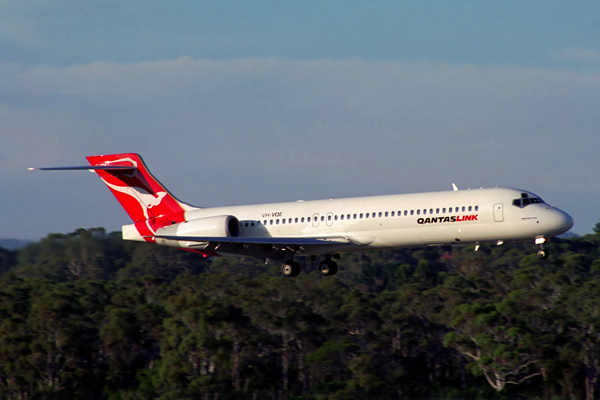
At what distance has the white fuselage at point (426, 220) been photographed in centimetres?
3194

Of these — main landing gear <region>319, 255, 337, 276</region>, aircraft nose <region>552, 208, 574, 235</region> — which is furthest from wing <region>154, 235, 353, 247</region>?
aircraft nose <region>552, 208, 574, 235</region>

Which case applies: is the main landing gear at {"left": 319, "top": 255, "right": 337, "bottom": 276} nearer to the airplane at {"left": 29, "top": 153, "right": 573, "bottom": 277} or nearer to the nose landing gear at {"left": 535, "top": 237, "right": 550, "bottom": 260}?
the airplane at {"left": 29, "top": 153, "right": 573, "bottom": 277}

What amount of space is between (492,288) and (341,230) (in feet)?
152

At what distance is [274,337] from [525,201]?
119 feet

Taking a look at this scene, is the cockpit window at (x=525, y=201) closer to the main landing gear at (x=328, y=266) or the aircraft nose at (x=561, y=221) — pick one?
the aircraft nose at (x=561, y=221)

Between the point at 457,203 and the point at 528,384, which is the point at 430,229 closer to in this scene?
the point at 457,203

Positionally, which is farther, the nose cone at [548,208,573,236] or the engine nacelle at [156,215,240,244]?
the engine nacelle at [156,215,240,244]

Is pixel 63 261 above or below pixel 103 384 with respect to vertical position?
above

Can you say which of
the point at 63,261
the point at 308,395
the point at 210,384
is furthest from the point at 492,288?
the point at 63,261

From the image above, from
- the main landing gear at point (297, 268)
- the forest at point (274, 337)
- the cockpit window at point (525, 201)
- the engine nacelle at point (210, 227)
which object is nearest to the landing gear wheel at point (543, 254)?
the cockpit window at point (525, 201)

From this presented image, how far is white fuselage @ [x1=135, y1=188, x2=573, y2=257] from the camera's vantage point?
105 feet

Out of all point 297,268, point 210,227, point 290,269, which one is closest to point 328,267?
point 297,268

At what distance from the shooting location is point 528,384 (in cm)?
5900

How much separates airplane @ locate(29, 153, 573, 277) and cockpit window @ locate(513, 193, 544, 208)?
4cm
